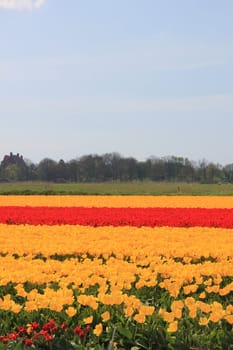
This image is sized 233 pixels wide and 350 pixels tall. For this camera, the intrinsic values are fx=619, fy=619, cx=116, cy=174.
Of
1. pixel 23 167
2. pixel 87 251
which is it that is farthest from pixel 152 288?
pixel 23 167

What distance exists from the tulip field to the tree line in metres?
104

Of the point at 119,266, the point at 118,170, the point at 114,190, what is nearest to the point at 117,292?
the point at 119,266

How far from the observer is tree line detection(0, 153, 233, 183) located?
387ft

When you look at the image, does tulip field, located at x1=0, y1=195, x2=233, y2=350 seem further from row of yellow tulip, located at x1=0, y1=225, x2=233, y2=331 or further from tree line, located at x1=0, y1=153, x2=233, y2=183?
tree line, located at x1=0, y1=153, x2=233, y2=183

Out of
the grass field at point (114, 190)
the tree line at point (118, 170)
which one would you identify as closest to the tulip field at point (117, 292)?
the grass field at point (114, 190)

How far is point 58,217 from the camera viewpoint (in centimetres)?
1742

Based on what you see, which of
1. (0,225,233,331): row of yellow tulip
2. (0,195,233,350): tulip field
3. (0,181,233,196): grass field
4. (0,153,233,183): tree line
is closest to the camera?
(0,195,233,350): tulip field

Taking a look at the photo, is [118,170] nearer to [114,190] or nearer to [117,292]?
[114,190]

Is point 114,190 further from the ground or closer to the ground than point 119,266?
further from the ground

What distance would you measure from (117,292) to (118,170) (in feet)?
Answer: 378

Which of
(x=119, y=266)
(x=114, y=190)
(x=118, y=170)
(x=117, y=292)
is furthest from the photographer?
(x=118, y=170)

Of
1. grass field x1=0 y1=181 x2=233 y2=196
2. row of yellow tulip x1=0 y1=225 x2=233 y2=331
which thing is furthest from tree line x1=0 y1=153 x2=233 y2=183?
row of yellow tulip x1=0 y1=225 x2=233 y2=331

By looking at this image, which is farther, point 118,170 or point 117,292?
point 118,170

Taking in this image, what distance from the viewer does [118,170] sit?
397 ft
